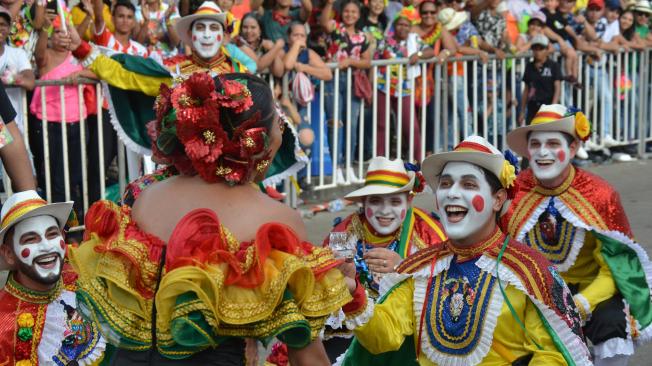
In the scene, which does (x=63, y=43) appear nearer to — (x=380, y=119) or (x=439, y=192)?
(x=380, y=119)

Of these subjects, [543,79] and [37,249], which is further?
[543,79]

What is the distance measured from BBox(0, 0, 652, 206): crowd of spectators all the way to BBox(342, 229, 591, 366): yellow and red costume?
415 cm

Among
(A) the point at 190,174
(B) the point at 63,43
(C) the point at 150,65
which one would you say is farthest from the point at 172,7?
(A) the point at 190,174

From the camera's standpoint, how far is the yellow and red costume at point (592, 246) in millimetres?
6316

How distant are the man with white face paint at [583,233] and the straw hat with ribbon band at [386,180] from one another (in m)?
0.61

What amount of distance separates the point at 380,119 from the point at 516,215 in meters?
5.12

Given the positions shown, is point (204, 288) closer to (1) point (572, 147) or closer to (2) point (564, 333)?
(2) point (564, 333)

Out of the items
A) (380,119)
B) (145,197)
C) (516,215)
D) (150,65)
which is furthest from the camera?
(380,119)

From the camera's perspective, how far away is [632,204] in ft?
39.4

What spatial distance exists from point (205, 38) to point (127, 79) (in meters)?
0.63

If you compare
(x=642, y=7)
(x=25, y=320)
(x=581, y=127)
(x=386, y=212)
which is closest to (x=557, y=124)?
(x=581, y=127)

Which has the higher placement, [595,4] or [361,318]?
[595,4]

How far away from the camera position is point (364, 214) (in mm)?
6590

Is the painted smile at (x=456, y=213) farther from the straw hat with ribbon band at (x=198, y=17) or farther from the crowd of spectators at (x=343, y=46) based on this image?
the crowd of spectators at (x=343, y=46)
